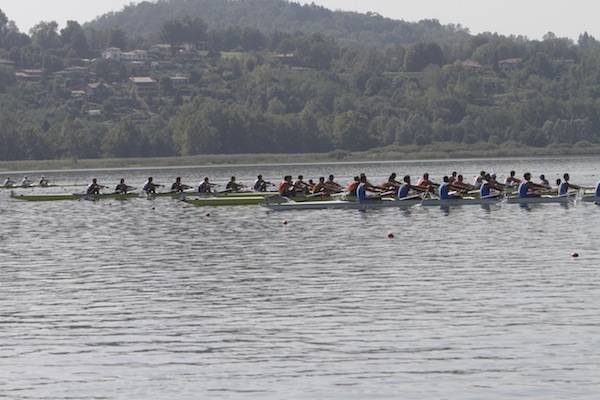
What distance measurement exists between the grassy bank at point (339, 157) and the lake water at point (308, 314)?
116 m

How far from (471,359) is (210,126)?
164 m

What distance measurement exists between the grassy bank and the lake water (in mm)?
115904

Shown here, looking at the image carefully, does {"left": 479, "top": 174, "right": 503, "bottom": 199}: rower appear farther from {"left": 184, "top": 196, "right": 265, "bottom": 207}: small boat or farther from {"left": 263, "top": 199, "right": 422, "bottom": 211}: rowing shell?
{"left": 184, "top": 196, "right": 265, "bottom": 207}: small boat

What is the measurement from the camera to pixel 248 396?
854 inches

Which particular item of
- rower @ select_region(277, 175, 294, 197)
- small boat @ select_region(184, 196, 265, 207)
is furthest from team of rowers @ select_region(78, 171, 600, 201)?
small boat @ select_region(184, 196, 265, 207)

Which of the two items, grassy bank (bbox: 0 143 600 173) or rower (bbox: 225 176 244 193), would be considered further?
grassy bank (bbox: 0 143 600 173)

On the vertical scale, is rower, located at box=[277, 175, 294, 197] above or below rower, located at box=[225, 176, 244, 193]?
above

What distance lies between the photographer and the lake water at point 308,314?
22.5 m

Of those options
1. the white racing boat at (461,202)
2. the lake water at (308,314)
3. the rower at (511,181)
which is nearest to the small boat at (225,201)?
the white racing boat at (461,202)

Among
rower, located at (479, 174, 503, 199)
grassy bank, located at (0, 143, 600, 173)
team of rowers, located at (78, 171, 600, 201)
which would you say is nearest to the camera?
team of rowers, located at (78, 171, 600, 201)

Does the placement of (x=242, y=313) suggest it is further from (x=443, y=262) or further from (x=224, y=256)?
(x=224, y=256)

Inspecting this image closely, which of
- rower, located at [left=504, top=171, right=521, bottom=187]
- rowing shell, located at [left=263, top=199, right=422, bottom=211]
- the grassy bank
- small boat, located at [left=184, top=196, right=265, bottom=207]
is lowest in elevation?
the grassy bank

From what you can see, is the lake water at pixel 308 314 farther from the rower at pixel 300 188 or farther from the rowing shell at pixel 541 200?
the rower at pixel 300 188

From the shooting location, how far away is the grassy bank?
16612 cm
